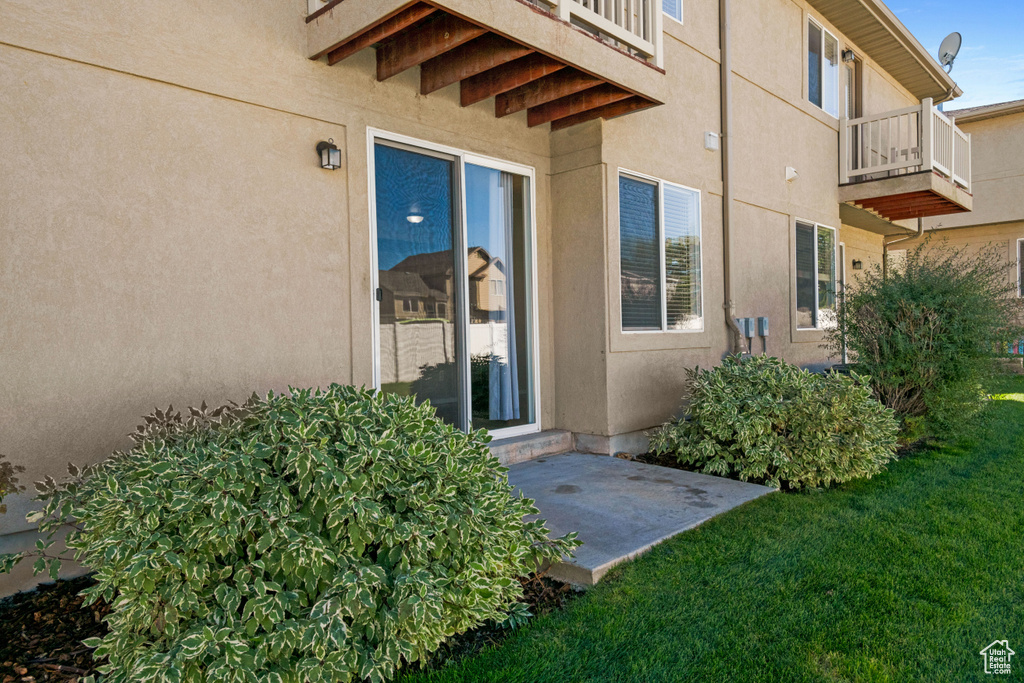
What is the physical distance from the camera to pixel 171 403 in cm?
350

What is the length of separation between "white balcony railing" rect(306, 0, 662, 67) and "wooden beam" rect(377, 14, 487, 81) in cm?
82

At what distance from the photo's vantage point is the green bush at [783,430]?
15.8ft

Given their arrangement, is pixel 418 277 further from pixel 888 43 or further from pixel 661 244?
pixel 888 43

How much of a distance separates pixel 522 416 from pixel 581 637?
3150 millimetres

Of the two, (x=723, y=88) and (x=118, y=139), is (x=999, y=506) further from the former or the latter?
(x=118, y=139)

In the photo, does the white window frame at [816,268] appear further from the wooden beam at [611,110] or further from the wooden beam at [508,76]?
the wooden beam at [508,76]

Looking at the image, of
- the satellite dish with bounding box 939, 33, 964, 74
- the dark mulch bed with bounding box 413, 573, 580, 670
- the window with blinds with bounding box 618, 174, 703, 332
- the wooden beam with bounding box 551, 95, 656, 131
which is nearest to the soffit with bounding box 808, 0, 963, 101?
the satellite dish with bounding box 939, 33, 964, 74

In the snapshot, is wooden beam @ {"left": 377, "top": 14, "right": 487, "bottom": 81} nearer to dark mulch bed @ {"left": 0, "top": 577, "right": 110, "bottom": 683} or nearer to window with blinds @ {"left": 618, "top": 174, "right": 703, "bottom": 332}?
window with blinds @ {"left": 618, "top": 174, "right": 703, "bottom": 332}

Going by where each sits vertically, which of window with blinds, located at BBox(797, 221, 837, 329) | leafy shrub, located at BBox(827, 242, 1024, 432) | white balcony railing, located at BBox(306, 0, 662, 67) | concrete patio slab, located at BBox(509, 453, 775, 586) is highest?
white balcony railing, located at BBox(306, 0, 662, 67)

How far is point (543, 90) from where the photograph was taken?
5066 mm

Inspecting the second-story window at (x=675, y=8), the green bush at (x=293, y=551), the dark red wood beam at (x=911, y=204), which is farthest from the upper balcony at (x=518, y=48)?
the dark red wood beam at (x=911, y=204)

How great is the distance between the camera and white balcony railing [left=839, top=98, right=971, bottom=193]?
913 cm

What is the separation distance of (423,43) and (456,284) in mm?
1741

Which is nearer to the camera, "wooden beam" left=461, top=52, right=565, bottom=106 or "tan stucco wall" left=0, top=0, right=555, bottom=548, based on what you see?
"tan stucco wall" left=0, top=0, right=555, bottom=548
